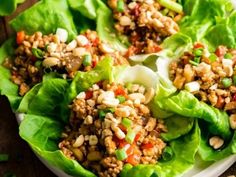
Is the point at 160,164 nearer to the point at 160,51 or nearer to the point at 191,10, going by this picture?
the point at 160,51

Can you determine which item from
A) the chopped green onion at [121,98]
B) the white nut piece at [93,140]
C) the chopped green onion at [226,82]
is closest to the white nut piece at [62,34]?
the chopped green onion at [121,98]

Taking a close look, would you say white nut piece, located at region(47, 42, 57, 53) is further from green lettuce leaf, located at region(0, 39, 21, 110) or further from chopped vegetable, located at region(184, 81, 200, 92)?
chopped vegetable, located at region(184, 81, 200, 92)

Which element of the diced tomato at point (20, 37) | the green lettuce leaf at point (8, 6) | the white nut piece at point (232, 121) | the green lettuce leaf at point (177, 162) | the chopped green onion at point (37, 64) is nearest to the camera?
the green lettuce leaf at point (177, 162)

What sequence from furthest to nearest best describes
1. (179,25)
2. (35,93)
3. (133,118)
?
(179,25)
(35,93)
(133,118)

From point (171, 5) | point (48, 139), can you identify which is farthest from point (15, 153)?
point (171, 5)

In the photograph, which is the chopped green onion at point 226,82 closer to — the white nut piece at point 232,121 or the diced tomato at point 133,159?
the white nut piece at point 232,121

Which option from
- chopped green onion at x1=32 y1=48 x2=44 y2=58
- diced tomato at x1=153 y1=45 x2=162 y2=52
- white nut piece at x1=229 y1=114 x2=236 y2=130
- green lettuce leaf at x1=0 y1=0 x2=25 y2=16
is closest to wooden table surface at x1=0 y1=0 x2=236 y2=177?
white nut piece at x1=229 y1=114 x2=236 y2=130

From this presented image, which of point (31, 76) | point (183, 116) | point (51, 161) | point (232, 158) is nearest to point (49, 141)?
point (51, 161)
